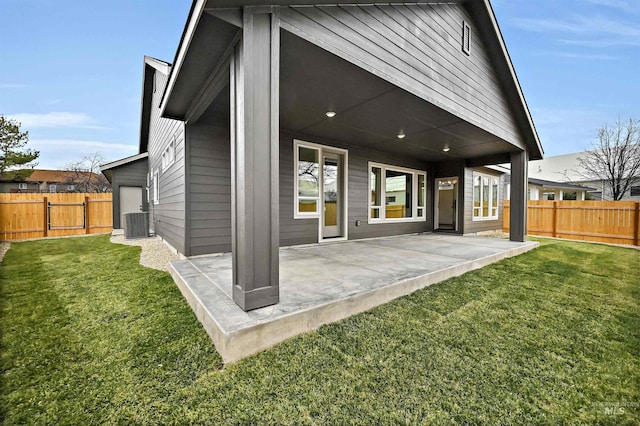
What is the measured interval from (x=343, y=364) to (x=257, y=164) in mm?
1676

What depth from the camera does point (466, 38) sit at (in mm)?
4965

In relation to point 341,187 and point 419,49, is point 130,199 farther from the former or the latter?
point 419,49

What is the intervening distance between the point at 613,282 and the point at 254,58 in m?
5.80

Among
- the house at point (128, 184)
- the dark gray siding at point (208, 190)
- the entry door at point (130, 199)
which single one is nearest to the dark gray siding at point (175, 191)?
the dark gray siding at point (208, 190)

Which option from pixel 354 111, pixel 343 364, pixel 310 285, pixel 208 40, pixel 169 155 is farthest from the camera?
pixel 169 155

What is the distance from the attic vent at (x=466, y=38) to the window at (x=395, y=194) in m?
3.16

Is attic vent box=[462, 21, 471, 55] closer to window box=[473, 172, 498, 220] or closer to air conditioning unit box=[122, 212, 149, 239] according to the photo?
window box=[473, 172, 498, 220]

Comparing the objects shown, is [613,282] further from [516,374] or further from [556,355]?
[516,374]

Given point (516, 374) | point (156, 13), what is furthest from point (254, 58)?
point (156, 13)

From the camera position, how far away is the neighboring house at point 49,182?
23562mm

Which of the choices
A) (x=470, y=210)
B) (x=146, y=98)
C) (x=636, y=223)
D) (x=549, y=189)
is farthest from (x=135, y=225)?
(x=549, y=189)

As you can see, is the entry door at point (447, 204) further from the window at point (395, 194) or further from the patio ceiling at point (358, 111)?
the patio ceiling at point (358, 111)

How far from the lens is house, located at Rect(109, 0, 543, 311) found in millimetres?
2246

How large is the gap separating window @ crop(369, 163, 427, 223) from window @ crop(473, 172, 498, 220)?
211 centimetres
